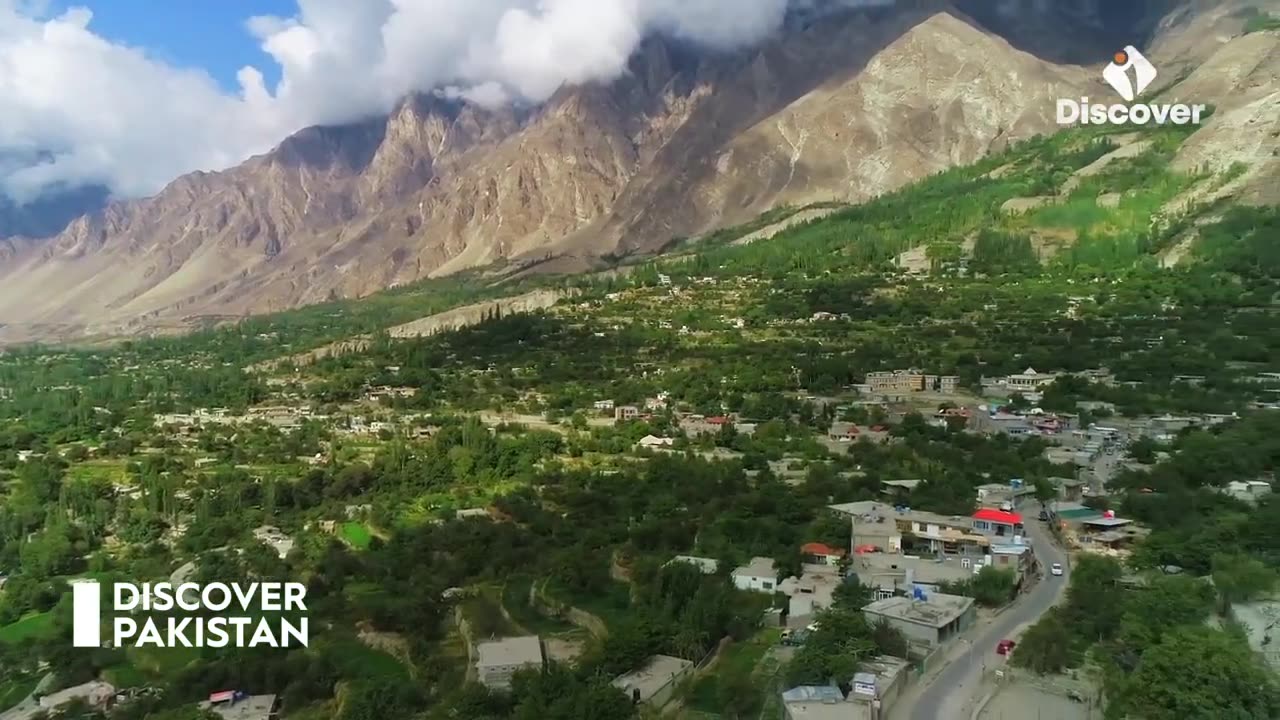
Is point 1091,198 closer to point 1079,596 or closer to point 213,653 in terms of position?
point 1079,596

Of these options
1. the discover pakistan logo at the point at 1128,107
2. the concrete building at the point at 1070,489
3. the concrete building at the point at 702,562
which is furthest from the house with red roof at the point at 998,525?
the discover pakistan logo at the point at 1128,107

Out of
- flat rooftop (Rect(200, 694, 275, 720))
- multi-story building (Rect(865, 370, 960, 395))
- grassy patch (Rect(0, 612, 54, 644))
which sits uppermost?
multi-story building (Rect(865, 370, 960, 395))

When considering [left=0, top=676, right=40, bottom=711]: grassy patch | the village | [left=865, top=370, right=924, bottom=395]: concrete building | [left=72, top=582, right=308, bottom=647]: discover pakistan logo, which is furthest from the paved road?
[left=865, top=370, right=924, bottom=395]: concrete building

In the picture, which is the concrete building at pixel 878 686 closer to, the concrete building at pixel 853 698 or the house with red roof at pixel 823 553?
the concrete building at pixel 853 698

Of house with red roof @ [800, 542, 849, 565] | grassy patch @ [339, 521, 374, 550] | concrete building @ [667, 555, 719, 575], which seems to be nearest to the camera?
concrete building @ [667, 555, 719, 575]

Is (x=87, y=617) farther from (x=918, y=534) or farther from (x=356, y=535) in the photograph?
(x=918, y=534)

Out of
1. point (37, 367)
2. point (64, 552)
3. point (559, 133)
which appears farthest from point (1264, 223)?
point (559, 133)

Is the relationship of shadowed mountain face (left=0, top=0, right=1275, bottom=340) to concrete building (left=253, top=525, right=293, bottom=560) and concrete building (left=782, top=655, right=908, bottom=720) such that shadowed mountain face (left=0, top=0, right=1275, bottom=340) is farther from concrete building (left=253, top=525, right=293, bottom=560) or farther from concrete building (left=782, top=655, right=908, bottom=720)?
concrete building (left=253, top=525, right=293, bottom=560)
